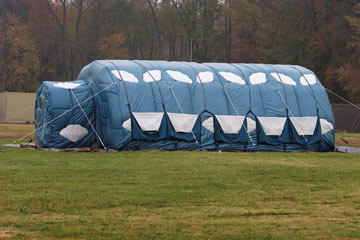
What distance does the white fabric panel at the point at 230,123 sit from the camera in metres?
27.6

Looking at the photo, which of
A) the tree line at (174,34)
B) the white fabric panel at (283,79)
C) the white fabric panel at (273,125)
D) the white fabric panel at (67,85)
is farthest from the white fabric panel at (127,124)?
the tree line at (174,34)

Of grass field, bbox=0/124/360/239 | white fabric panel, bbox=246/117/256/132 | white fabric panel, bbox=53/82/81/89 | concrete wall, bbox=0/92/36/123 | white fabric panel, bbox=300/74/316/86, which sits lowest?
concrete wall, bbox=0/92/36/123

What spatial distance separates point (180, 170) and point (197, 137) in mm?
8970

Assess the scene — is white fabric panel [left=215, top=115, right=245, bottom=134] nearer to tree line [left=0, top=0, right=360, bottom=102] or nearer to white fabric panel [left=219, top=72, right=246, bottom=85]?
white fabric panel [left=219, top=72, right=246, bottom=85]

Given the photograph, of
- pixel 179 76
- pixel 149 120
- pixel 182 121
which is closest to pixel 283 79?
pixel 179 76

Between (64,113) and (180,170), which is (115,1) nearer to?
(64,113)

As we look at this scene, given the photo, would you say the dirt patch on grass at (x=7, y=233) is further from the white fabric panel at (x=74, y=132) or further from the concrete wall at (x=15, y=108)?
the concrete wall at (x=15, y=108)

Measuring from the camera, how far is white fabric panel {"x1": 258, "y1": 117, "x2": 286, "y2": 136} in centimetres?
2820

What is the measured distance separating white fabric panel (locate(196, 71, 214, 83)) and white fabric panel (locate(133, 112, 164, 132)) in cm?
247

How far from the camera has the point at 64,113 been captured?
86.0 ft

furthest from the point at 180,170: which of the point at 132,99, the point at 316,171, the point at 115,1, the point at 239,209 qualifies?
the point at 115,1

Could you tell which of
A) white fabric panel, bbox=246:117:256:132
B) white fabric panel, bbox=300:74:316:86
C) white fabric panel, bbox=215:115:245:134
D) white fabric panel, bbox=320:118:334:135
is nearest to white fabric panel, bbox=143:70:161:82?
white fabric panel, bbox=215:115:245:134

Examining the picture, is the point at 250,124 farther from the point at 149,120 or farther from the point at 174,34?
the point at 174,34

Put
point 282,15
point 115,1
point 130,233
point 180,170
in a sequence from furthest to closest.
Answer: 1. point 115,1
2. point 282,15
3. point 180,170
4. point 130,233
